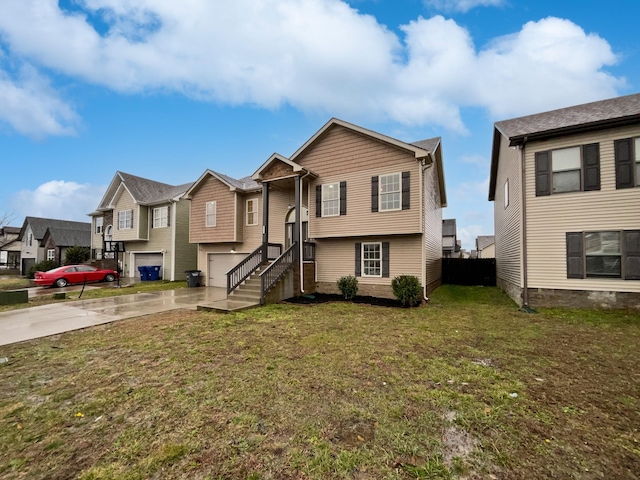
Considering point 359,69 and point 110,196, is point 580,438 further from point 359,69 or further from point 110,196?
point 110,196

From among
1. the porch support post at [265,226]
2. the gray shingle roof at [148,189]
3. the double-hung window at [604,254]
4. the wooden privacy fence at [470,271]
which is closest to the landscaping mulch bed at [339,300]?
the porch support post at [265,226]

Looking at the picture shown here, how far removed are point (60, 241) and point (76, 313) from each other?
2913cm

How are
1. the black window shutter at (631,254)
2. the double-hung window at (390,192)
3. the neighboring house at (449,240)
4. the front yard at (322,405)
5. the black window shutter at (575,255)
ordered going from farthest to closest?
the neighboring house at (449,240), the double-hung window at (390,192), the black window shutter at (575,255), the black window shutter at (631,254), the front yard at (322,405)

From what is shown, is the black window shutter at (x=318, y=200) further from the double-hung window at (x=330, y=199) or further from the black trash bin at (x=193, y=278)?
the black trash bin at (x=193, y=278)

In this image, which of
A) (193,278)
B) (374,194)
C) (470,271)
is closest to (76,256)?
(193,278)

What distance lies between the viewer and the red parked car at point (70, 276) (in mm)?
17172

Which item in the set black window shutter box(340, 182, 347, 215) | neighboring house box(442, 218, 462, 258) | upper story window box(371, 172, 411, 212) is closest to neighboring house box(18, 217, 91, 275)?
black window shutter box(340, 182, 347, 215)

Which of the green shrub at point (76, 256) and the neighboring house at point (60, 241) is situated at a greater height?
the neighboring house at point (60, 241)

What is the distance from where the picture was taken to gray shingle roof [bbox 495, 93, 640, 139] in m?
8.82

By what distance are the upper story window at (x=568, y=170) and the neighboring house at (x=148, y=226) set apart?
64.4 ft

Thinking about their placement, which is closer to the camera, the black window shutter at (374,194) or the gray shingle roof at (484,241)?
the black window shutter at (374,194)

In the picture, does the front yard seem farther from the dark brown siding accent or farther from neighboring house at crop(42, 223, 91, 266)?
neighboring house at crop(42, 223, 91, 266)

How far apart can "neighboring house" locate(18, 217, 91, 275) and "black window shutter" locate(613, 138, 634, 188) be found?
138 ft

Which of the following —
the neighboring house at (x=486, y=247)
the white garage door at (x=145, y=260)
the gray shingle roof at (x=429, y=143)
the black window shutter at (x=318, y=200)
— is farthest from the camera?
the neighboring house at (x=486, y=247)
